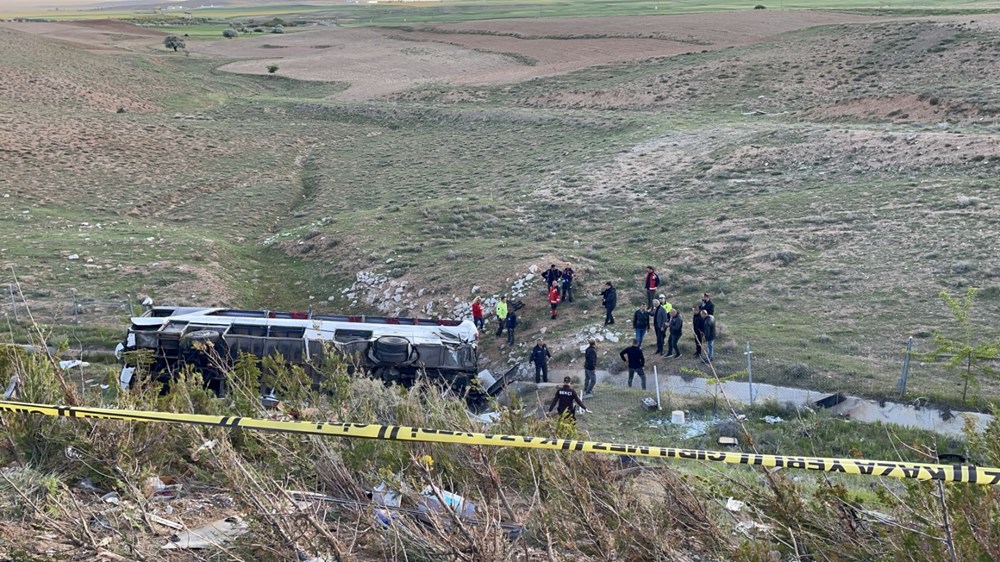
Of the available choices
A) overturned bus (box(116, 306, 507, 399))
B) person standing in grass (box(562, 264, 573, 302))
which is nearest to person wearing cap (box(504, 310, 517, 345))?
person standing in grass (box(562, 264, 573, 302))

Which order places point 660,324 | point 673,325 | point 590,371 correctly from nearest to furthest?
point 590,371 < point 673,325 < point 660,324

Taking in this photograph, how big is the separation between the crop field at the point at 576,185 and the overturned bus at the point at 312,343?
3.44 metres

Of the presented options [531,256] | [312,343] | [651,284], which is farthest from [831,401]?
[531,256]

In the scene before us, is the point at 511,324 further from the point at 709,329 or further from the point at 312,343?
the point at 312,343

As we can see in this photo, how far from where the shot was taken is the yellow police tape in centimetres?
533

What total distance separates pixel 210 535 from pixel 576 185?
2743cm

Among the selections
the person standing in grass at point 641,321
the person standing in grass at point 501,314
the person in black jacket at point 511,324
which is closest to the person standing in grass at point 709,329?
the person standing in grass at point 641,321

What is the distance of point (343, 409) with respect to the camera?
8.89 metres

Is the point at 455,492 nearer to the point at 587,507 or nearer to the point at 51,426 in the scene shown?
the point at 587,507

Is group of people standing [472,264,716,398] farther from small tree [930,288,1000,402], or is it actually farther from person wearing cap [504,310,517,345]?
small tree [930,288,1000,402]

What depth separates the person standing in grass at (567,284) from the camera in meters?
21.9

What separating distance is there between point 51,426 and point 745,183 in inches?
1026

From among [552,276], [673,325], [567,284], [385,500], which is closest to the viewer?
[385,500]

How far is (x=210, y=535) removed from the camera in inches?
263
